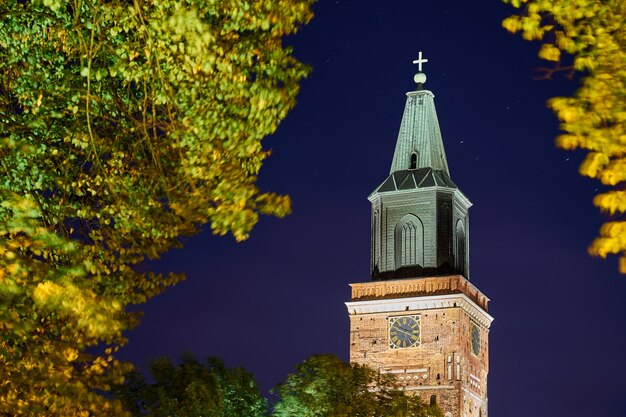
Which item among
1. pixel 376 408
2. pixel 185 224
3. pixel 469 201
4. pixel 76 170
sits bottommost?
pixel 185 224

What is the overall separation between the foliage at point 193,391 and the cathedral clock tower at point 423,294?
74.1 feet

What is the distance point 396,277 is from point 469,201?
6.87 metres

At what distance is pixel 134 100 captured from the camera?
57.3 ft

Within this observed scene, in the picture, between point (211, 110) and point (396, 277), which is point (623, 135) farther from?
point (396, 277)

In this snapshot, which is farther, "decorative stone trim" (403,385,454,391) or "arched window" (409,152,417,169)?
"arched window" (409,152,417,169)

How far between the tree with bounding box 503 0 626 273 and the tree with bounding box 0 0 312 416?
178 inches

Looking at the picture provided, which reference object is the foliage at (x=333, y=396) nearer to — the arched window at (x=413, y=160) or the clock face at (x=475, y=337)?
the clock face at (x=475, y=337)

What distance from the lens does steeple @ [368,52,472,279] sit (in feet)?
237

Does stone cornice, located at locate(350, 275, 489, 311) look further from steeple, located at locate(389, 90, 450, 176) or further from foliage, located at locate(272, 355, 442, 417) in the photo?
foliage, located at locate(272, 355, 442, 417)

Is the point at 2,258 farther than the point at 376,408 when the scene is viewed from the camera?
No

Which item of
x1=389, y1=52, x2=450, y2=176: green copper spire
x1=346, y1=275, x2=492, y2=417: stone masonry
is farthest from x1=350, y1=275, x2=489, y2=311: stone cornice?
x1=389, y1=52, x2=450, y2=176: green copper spire

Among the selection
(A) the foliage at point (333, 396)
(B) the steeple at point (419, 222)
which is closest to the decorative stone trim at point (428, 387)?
(B) the steeple at point (419, 222)

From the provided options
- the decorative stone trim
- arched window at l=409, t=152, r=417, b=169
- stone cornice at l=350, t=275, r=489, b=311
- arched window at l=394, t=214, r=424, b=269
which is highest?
arched window at l=409, t=152, r=417, b=169

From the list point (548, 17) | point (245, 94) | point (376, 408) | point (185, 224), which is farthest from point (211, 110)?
point (376, 408)
